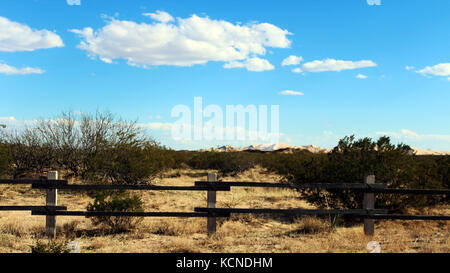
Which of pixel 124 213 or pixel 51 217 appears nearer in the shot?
pixel 124 213

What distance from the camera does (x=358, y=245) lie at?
786cm

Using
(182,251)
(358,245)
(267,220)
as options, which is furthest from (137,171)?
(358,245)

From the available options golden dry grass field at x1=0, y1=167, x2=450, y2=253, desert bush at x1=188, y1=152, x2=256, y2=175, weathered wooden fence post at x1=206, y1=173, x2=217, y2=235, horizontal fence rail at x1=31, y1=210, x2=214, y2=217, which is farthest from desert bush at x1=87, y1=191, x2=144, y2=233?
desert bush at x1=188, y1=152, x2=256, y2=175

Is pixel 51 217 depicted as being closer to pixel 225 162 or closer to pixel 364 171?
pixel 364 171

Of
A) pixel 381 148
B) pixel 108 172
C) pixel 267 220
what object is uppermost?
pixel 381 148

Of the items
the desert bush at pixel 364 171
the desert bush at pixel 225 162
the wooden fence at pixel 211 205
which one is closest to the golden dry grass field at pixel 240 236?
the wooden fence at pixel 211 205

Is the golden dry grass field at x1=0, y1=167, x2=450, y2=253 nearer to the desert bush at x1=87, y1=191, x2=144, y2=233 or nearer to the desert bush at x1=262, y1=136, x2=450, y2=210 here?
the desert bush at x1=87, y1=191, x2=144, y2=233

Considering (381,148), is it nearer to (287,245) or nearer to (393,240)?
(393,240)

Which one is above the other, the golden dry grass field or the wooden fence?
the wooden fence

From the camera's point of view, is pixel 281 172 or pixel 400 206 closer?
pixel 400 206

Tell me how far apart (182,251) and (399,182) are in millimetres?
7638

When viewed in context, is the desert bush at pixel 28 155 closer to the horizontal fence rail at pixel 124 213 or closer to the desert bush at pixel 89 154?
the desert bush at pixel 89 154

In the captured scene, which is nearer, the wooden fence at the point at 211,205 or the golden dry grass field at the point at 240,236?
the golden dry grass field at the point at 240,236

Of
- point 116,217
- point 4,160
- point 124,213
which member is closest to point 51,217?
point 116,217
